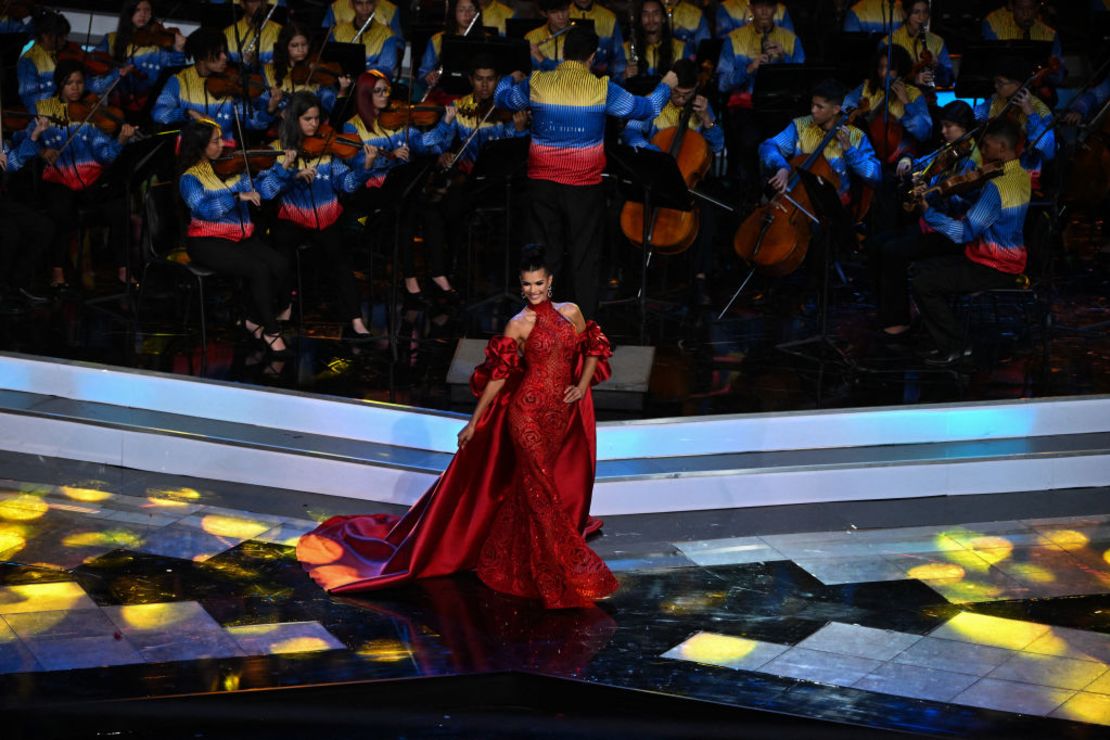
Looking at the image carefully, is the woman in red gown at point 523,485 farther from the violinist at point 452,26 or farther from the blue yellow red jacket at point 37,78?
the blue yellow red jacket at point 37,78

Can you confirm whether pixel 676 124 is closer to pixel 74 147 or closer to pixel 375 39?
pixel 375 39

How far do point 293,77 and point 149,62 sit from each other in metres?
1.19

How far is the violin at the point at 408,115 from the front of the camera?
7.81 m

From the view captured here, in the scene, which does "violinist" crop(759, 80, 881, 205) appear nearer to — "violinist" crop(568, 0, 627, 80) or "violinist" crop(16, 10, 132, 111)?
"violinist" crop(568, 0, 627, 80)

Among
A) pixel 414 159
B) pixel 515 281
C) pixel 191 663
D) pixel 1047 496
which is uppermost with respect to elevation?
pixel 414 159

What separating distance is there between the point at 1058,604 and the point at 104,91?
18.5ft

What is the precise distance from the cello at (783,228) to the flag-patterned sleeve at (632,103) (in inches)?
30.2

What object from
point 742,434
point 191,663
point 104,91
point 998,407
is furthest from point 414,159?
point 191,663


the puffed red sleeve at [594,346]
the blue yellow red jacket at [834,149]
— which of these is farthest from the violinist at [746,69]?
the puffed red sleeve at [594,346]

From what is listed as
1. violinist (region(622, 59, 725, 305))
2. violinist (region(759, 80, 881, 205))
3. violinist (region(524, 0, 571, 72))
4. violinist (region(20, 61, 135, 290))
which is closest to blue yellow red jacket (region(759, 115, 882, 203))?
violinist (region(759, 80, 881, 205))

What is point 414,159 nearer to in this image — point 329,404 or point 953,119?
point 329,404

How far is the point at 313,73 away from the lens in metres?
8.33

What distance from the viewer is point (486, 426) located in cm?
538

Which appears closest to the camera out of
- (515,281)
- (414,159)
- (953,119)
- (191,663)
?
(191,663)
